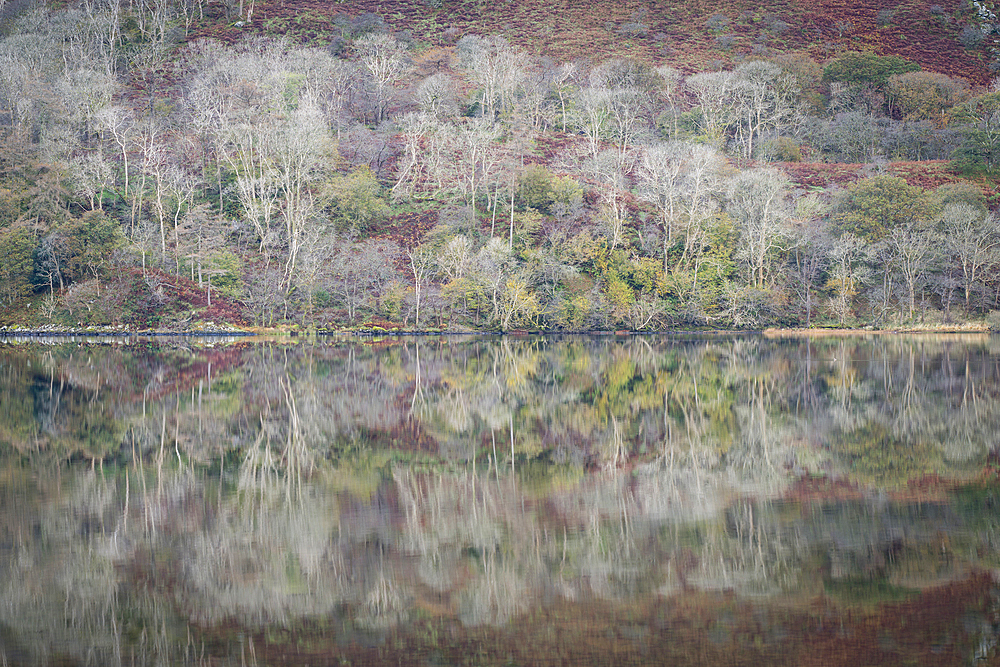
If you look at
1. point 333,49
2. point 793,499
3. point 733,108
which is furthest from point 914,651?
point 333,49

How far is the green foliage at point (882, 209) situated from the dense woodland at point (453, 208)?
155 millimetres

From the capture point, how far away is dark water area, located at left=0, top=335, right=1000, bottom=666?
8.05 m

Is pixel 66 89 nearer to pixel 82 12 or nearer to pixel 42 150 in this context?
pixel 42 150

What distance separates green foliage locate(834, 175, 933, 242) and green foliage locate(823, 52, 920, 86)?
3676 centimetres

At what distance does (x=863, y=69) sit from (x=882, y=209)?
40888 millimetres

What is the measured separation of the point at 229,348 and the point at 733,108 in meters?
60.8

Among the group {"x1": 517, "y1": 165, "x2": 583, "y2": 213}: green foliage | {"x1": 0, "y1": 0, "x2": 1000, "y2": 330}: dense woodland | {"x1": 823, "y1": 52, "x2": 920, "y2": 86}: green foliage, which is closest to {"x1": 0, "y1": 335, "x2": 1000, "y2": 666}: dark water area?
{"x1": 0, "y1": 0, "x2": 1000, "y2": 330}: dense woodland

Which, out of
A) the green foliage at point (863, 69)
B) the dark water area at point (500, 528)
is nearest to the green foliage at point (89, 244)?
the dark water area at point (500, 528)

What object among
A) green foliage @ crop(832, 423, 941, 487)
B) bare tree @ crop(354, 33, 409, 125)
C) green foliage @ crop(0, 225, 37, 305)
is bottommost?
green foliage @ crop(0, 225, 37, 305)

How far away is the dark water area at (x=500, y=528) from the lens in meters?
8.05

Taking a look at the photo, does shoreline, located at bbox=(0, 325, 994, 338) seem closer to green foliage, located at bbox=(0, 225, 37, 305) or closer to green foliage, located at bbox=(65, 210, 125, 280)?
green foliage, located at bbox=(0, 225, 37, 305)

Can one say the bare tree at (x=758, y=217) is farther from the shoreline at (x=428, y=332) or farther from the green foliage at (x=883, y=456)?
the green foliage at (x=883, y=456)

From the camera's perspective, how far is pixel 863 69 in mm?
95688

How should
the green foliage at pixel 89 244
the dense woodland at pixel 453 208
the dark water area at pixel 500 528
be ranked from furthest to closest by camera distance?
the dense woodland at pixel 453 208, the green foliage at pixel 89 244, the dark water area at pixel 500 528
